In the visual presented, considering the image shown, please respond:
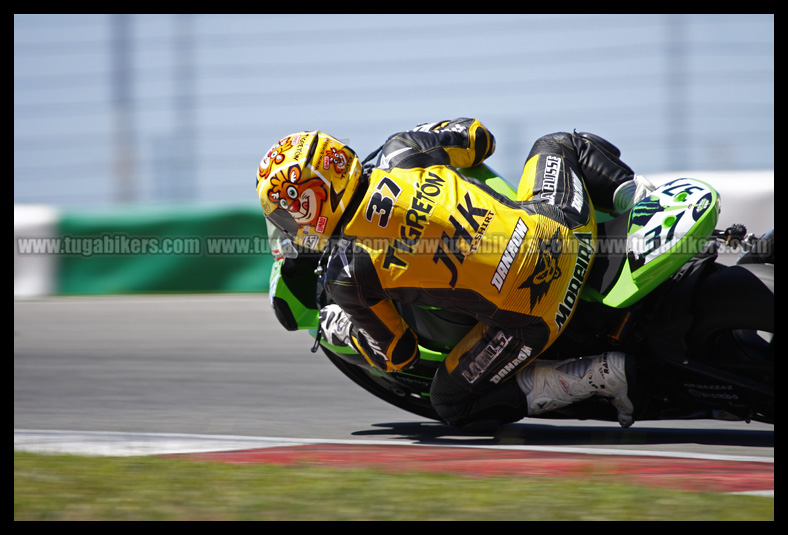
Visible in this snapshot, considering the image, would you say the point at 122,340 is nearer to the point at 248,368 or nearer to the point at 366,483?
the point at 248,368

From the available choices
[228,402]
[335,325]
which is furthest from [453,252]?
[228,402]

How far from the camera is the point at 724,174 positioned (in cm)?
814

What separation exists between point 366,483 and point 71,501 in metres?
0.99

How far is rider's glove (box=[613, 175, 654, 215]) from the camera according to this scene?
153 inches

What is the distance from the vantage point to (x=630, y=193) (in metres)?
3.92

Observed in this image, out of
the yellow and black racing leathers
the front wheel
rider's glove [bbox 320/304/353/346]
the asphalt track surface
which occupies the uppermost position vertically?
the yellow and black racing leathers

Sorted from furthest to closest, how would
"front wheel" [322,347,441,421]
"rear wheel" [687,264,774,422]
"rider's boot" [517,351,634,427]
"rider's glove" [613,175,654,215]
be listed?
"front wheel" [322,347,441,421]
"rider's glove" [613,175,654,215]
"rider's boot" [517,351,634,427]
"rear wheel" [687,264,774,422]

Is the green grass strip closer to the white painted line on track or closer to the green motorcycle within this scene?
the white painted line on track

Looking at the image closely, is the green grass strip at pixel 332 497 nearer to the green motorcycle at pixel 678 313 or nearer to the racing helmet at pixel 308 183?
the green motorcycle at pixel 678 313

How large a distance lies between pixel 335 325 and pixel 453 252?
2.52 feet

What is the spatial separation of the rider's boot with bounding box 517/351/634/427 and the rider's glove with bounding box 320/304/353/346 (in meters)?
0.78

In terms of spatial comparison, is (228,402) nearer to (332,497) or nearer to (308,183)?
(308,183)

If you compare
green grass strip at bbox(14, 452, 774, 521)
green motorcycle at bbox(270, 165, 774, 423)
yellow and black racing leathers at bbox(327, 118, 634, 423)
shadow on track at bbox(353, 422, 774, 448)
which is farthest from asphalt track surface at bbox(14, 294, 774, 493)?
green grass strip at bbox(14, 452, 774, 521)
